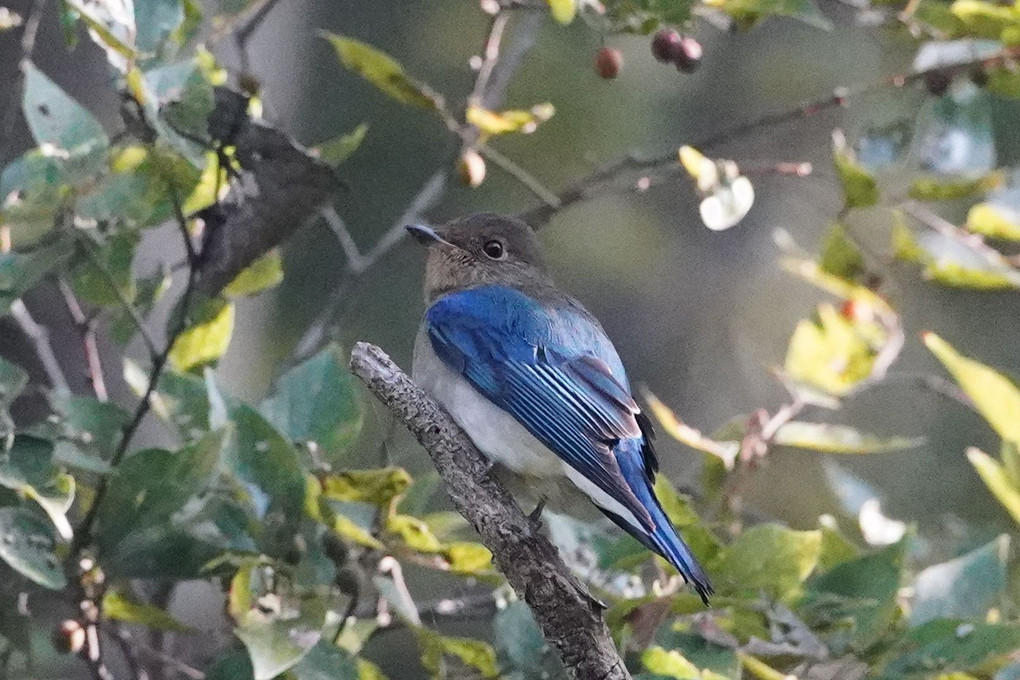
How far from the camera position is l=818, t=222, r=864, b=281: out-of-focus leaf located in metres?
3.16

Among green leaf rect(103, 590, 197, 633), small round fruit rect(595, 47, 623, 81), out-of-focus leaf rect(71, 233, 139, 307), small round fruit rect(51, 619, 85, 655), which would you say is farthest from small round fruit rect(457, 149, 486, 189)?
small round fruit rect(51, 619, 85, 655)

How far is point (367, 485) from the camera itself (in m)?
2.33

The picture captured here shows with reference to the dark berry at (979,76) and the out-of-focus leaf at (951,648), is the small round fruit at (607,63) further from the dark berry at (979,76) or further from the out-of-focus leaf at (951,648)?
the out-of-focus leaf at (951,648)

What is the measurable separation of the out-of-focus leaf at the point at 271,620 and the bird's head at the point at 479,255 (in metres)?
1.00

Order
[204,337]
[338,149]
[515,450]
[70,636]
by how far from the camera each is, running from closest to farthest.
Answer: [70,636] → [515,450] → [338,149] → [204,337]

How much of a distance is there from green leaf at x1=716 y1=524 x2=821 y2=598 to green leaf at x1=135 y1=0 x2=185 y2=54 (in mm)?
1421

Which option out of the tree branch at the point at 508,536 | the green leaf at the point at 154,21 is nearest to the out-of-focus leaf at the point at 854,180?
the tree branch at the point at 508,536

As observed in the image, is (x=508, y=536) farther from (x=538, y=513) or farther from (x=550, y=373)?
(x=550, y=373)

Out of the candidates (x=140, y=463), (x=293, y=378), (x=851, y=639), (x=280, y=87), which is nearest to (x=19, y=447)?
(x=140, y=463)

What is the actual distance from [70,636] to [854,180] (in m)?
1.91

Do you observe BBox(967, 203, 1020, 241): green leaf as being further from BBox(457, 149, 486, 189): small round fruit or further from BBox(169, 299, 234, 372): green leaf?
BBox(169, 299, 234, 372): green leaf

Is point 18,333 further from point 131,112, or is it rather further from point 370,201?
point 370,201

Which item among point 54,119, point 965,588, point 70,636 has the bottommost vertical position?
point 965,588

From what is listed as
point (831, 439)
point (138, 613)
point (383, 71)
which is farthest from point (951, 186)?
point (138, 613)
